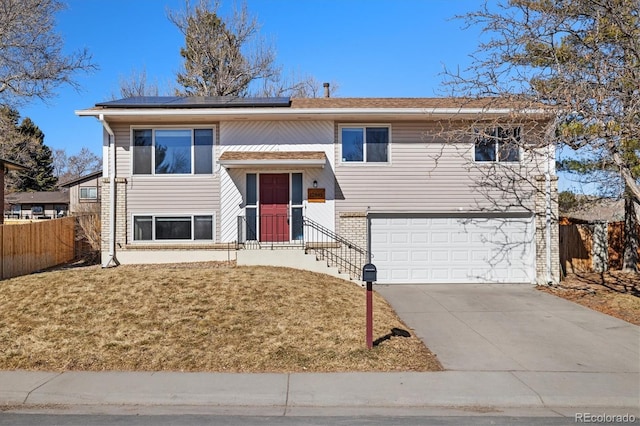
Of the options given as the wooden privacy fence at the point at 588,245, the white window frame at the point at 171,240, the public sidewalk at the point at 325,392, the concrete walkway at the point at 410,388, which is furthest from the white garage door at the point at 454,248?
the public sidewalk at the point at 325,392

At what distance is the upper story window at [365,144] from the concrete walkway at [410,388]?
7.06 m

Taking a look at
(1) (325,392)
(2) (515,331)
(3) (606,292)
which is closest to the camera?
(1) (325,392)

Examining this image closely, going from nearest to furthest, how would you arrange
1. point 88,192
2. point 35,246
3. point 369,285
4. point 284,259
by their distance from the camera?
point 369,285 → point 284,259 → point 35,246 → point 88,192

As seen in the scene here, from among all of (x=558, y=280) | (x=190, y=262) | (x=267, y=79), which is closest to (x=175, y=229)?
(x=190, y=262)

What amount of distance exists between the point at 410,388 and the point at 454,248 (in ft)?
27.6

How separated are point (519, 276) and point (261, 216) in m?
8.01

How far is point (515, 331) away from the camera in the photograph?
27.3ft

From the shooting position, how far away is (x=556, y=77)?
9.32m

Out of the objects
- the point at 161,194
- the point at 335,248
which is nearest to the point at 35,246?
the point at 161,194

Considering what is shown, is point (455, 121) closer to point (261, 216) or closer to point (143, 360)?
point (261, 216)

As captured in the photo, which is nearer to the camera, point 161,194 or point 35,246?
point 161,194

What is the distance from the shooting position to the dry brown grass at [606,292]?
10086 mm

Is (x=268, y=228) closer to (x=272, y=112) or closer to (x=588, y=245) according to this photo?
(x=272, y=112)

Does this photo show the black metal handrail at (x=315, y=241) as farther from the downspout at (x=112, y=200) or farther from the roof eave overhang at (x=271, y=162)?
the downspout at (x=112, y=200)
